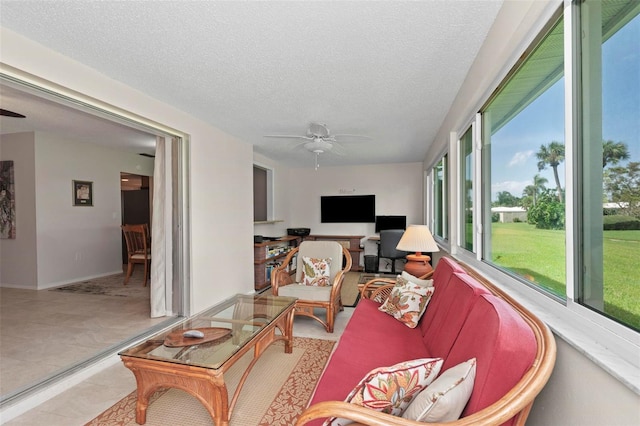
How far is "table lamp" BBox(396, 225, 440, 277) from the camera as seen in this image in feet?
9.11

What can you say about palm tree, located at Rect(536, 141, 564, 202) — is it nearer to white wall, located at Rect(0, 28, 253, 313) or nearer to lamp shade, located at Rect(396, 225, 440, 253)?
lamp shade, located at Rect(396, 225, 440, 253)

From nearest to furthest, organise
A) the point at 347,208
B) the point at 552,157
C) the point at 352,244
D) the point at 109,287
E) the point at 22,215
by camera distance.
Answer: the point at 552,157 < the point at 22,215 < the point at 109,287 < the point at 352,244 < the point at 347,208

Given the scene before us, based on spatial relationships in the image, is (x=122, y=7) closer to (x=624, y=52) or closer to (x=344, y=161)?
(x=624, y=52)

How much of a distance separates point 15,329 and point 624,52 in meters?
4.81

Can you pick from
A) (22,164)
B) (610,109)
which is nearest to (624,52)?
(610,109)

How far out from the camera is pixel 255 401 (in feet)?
5.97

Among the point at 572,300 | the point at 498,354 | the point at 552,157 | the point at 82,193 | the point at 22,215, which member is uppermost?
the point at 82,193

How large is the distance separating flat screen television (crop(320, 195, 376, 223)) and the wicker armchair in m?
3.01

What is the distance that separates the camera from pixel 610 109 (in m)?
0.93

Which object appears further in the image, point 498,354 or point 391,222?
point 391,222

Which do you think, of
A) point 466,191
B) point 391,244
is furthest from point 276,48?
point 391,244

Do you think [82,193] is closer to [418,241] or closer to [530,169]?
[418,241]

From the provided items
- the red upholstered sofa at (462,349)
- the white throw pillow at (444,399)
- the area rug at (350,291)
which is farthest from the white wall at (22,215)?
the white throw pillow at (444,399)

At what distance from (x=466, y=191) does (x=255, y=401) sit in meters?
2.64
